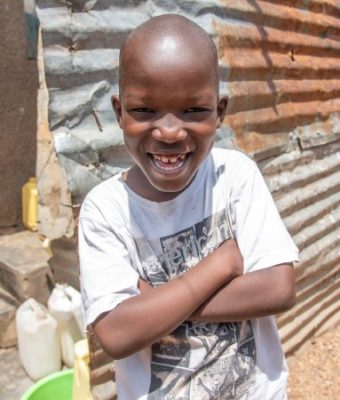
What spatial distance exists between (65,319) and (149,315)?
2406mm

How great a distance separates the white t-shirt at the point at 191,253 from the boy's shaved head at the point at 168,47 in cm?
34

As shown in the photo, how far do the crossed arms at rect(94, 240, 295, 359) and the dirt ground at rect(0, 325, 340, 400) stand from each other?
7.50ft

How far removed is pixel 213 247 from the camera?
151 cm

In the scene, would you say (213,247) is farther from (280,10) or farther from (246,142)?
(280,10)

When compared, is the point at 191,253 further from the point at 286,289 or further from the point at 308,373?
the point at 308,373

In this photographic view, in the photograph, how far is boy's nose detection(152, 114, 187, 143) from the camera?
131 cm

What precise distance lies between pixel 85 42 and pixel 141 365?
1244 millimetres

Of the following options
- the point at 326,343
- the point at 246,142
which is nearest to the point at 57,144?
the point at 246,142

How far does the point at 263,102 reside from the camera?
3039 mm

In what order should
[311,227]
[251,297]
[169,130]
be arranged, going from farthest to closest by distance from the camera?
[311,227]
[251,297]
[169,130]

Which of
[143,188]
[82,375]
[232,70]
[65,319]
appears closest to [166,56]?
[143,188]

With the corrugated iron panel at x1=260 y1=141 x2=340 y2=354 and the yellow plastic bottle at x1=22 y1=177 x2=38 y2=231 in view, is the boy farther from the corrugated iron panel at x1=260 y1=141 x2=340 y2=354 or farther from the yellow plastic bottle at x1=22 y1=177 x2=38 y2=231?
the yellow plastic bottle at x1=22 y1=177 x2=38 y2=231

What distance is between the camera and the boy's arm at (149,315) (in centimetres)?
134

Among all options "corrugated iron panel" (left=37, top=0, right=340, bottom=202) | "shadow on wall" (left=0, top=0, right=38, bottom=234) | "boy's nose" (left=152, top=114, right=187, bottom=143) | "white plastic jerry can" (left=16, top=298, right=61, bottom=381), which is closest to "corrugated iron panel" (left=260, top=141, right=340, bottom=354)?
"corrugated iron panel" (left=37, top=0, right=340, bottom=202)
